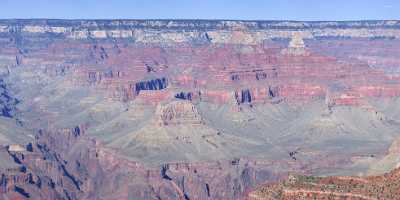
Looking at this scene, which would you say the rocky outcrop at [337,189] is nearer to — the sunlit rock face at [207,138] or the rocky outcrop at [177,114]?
the sunlit rock face at [207,138]

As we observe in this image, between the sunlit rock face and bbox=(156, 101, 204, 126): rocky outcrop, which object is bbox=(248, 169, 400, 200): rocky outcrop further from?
bbox=(156, 101, 204, 126): rocky outcrop

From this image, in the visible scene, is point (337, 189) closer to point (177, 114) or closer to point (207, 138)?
point (207, 138)

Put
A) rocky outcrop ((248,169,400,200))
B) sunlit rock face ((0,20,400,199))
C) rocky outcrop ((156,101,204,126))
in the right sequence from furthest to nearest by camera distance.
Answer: rocky outcrop ((156,101,204,126))
sunlit rock face ((0,20,400,199))
rocky outcrop ((248,169,400,200))

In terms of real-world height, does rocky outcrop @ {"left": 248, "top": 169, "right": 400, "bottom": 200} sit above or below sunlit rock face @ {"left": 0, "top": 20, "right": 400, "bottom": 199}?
above

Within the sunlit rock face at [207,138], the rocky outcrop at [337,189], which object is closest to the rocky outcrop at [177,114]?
the sunlit rock face at [207,138]

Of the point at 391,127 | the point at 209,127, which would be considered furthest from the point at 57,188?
the point at 391,127

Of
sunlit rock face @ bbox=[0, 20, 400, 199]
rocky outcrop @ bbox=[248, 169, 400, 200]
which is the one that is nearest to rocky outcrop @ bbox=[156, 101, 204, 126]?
sunlit rock face @ bbox=[0, 20, 400, 199]

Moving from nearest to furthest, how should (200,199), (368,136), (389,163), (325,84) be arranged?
(389,163) → (200,199) → (368,136) → (325,84)

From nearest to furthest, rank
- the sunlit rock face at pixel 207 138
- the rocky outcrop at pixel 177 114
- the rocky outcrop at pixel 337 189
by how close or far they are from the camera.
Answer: the rocky outcrop at pixel 337 189, the sunlit rock face at pixel 207 138, the rocky outcrop at pixel 177 114

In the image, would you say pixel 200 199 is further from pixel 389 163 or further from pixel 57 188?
pixel 389 163

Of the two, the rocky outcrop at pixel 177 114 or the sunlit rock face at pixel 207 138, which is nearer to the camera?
the sunlit rock face at pixel 207 138

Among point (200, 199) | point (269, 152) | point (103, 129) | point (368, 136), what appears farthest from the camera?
point (103, 129)
